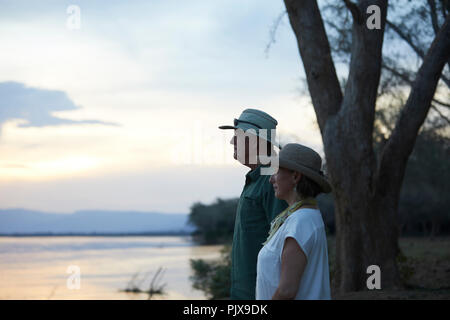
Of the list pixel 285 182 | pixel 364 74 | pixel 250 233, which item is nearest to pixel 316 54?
pixel 364 74

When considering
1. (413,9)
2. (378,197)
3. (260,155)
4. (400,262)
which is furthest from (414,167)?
(260,155)

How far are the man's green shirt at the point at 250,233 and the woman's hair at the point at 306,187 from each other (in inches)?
19.0

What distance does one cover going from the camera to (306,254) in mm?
2367

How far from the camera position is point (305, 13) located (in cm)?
915

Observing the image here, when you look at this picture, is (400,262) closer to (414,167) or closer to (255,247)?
(255,247)

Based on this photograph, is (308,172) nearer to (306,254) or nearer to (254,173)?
(306,254)

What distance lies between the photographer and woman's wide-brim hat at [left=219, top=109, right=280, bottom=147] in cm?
323

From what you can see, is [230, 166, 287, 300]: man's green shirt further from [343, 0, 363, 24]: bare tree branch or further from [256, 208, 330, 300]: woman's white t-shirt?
[343, 0, 363, 24]: bare tree branch

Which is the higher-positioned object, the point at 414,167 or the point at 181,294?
the point at 414,167

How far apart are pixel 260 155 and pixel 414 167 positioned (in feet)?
93.3

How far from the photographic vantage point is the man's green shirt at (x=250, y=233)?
10.1 feet

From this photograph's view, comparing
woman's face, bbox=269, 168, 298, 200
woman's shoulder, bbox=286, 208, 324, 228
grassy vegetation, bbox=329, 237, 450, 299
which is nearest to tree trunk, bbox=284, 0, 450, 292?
grassy vegetation, bbox=329, 237, 450, 299

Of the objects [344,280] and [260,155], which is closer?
[260,155]

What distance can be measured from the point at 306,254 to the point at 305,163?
41cm
